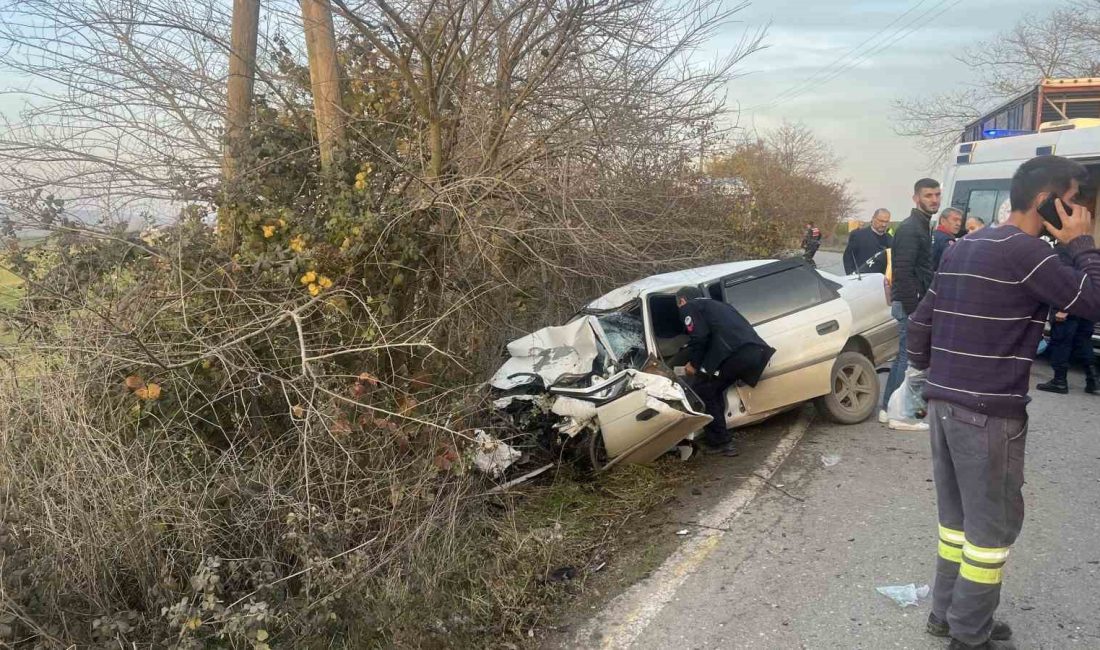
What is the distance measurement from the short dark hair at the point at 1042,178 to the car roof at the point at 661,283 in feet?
11.0

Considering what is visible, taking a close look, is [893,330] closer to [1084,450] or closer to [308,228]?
[1084,450]

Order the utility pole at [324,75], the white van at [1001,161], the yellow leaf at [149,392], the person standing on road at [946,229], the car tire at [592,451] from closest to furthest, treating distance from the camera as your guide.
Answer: the yellow leaf at [149,392]
the car tire at [592,451]
the utility pole at [324,75]
the person standing on road at [946,229]
the white van at [1001,161]

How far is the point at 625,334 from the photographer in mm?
6148

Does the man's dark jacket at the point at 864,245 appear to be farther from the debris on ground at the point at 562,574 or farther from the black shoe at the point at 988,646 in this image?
the black shoe at the point at 988,646

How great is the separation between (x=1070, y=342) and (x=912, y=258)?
7.29 feet

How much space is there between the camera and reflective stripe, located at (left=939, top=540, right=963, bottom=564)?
3139 millimetres

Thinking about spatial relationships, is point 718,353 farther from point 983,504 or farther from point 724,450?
point 983,504

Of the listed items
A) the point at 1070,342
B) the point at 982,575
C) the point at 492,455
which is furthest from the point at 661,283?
the point at 1070,342

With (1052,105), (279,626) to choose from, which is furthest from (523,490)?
(1052,105)

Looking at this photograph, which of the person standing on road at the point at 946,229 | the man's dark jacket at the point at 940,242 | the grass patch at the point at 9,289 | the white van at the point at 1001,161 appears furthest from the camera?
the white van at the point at 1001,161

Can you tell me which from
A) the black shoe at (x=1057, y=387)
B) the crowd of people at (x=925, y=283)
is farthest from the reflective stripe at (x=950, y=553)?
the black shoe at (x=1057, y=387)

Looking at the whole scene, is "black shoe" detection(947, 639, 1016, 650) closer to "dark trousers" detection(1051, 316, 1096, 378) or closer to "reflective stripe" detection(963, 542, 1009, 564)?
"reflective stripe" detection(963, 542, 1009, 564)

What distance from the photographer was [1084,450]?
5.57m

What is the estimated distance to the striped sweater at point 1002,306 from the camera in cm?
281
